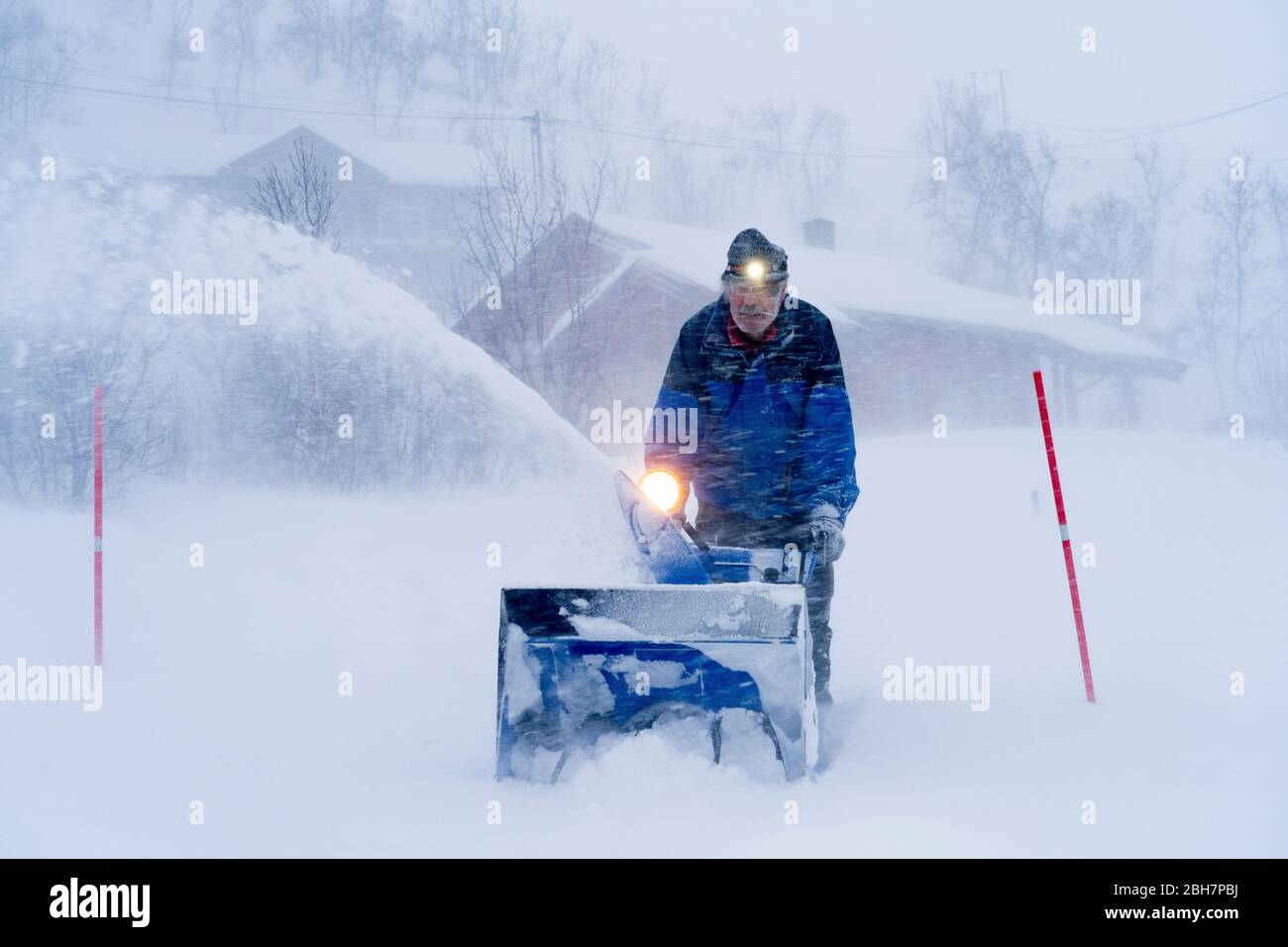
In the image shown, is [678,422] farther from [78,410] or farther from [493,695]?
[78,410]

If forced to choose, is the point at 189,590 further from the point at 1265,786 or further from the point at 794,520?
the point at 1265,786

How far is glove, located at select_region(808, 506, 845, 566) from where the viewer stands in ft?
14.1

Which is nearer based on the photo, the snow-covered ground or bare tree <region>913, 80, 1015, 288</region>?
the snow-covered ground

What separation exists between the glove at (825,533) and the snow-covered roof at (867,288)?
45.0 ft

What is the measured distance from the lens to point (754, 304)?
14.5ft

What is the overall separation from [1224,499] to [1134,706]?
382 inches

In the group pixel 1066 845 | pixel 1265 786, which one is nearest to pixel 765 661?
pixel 1066 845

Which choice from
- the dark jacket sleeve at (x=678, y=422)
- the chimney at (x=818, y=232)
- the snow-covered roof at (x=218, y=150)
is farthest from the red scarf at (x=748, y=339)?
the snow-covered roof at (x=218, y=150)

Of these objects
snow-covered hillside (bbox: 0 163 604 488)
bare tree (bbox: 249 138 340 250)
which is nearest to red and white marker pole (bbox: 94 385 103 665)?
snow-covered hillside (bbox: 0 163 604 488)

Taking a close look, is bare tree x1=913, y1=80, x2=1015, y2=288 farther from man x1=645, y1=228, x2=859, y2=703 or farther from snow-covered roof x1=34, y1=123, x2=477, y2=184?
man x1=645, y1=228, x2=859, y2=703

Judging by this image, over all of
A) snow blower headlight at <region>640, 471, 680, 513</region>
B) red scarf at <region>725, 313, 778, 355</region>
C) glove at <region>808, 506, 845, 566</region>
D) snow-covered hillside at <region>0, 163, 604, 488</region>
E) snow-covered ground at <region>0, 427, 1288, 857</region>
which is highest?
snow-covered hillside at <region>0, 163, 604, 488</region>

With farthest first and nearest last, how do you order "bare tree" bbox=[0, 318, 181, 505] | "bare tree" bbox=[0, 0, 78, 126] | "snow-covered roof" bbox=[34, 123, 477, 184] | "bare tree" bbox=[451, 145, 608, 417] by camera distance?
"snow-covered roof" bbox=[34, 123, 477, 184] < "bare tree" bbox=[0, 0, 78, 126] < "bare tree" bbox=[451, 145, 608, 417] < "bare tree" bbox=[0, 318, 181, 505]

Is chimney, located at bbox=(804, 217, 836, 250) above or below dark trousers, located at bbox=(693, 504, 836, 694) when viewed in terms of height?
above

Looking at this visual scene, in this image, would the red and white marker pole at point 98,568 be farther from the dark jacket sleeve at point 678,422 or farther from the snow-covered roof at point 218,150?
the snow-covered roof at point 218,150
